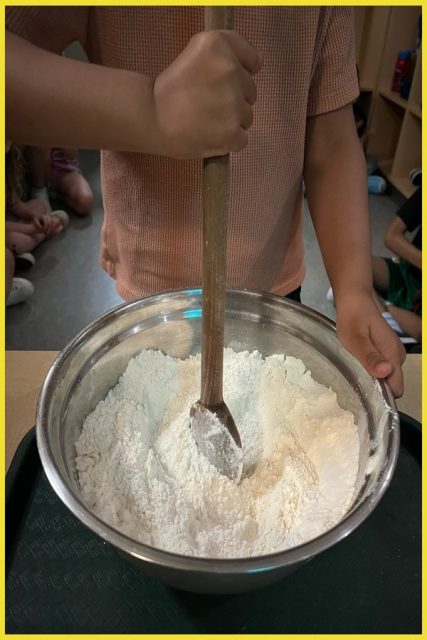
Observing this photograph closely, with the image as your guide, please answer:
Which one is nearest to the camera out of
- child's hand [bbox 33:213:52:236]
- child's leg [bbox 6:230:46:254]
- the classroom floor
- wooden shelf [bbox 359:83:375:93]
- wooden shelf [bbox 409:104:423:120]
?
the classroom floor

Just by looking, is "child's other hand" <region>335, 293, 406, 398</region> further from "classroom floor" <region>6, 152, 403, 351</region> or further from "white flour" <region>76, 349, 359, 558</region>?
"classroom floor" <region>6, 152, 403, 351</region>

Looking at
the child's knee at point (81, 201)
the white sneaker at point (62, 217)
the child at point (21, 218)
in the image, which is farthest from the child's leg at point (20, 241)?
the child's knee at point (81, 201)

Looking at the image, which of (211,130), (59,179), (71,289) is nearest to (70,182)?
(59,179)

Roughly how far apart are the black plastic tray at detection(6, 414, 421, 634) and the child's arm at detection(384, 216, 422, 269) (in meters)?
1.10

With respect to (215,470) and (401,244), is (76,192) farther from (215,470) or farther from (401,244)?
(215,470)

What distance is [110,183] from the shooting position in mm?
641

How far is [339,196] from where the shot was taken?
0.66 metres

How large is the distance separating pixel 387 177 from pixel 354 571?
6.82ft

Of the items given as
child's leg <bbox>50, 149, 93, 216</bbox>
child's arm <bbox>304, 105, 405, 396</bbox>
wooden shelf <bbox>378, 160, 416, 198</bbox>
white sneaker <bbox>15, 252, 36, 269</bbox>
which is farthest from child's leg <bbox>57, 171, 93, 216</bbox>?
child's arm <bbox>304, 105, 405, 396</bbox>

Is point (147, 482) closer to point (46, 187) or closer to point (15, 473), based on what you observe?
point (15, 473)

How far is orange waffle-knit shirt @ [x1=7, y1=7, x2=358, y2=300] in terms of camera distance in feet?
1.70

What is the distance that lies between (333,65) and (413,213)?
1.02 meters

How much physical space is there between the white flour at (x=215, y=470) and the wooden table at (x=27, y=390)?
0.43 ft

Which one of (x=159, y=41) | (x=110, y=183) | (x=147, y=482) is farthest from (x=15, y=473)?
(x=159, y=41)
